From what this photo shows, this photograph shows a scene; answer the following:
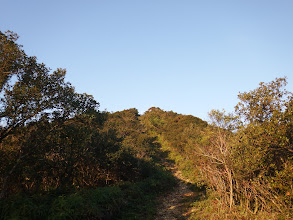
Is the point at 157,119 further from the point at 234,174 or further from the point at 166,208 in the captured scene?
the point at 234,174

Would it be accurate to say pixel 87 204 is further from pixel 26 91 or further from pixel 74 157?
pixel 26 91

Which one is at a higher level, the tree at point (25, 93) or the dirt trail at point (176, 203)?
the tree at point (25, 93)

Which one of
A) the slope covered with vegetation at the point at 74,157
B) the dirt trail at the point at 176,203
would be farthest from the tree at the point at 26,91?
the dirt trail at the point at 176,203

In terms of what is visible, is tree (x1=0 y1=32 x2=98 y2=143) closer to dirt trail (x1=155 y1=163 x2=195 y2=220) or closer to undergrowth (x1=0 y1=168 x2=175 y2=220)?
undergrowth (x1=0 y1=168 x2=175 y2=220)

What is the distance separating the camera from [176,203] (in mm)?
16719

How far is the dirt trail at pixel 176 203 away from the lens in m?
13.9

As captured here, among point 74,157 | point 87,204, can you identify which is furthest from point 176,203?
point 74,157

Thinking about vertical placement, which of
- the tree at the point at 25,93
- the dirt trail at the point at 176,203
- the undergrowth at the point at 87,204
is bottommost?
the dirt trail at the point at 176,203

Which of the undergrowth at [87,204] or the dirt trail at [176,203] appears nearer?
the undergrowth at [87,204]

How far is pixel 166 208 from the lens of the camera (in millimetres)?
15586

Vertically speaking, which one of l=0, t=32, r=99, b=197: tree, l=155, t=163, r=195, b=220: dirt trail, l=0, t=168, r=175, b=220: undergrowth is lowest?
l=155, t=163, r=195, b=220: dirt trail

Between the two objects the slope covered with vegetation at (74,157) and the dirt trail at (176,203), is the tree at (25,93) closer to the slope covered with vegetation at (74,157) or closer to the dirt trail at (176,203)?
the slope covered with vegetation at (74,157)

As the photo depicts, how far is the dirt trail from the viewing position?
13.9 metres

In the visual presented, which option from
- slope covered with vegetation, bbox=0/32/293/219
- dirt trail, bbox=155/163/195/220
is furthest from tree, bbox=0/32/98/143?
dirt trail, bbox=155/163/195/220
